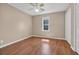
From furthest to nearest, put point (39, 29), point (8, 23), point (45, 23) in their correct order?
point (39, 29) → point (45, 23) → point (8, 23)

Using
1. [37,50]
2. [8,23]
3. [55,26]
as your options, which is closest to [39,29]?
[55,26]

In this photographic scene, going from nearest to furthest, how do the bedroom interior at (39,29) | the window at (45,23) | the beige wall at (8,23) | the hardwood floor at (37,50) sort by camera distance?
the hardwood floor at (37,50), the bedroom interior at (39,29), the beige wall at (8,23), the window at (45,23)

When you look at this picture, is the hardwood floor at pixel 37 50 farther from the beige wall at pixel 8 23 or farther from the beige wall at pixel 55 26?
the beige wall at pixel 55 26

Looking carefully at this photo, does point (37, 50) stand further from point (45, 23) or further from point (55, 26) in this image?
point (45, 23)

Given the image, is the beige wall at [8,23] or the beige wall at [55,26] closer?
the beige wall at [8,23]

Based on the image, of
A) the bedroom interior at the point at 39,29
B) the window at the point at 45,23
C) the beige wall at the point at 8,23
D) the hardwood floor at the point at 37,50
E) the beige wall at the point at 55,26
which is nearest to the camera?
the hardwood floor at the point at 37,50

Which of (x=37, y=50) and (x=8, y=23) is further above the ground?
(x=8, y=23)

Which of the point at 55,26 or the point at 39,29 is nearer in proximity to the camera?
the point at 55,26

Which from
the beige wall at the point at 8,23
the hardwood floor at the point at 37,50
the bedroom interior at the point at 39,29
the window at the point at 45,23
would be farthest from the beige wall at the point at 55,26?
the beige wall at the point at 8,23

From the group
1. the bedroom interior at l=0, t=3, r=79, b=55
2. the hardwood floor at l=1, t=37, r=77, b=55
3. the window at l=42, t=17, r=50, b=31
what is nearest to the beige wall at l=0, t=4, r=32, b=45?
the bedroom interior at l=0, t=3, r=79, b=55

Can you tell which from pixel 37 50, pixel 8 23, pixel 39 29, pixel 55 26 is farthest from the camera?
pixel 39 29

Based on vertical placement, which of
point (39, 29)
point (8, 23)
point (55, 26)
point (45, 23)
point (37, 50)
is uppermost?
point (45, 23)

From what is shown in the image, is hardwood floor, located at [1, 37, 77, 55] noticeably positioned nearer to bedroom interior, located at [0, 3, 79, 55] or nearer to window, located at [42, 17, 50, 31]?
bedroom interior, located at [0, 3, 79, 55]
